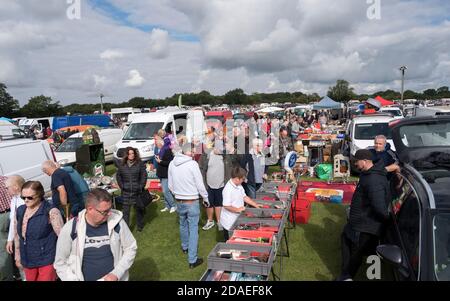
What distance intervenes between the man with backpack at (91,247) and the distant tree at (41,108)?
2553 inches

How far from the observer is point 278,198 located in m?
5.67

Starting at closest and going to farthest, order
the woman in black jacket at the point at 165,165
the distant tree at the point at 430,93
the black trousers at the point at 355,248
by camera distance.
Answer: the black trousers at the point at 355,248, the woman in black jacket at the point at 165,165, the distant tree at the point at 430,93

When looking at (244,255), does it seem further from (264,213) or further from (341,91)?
(341,91)

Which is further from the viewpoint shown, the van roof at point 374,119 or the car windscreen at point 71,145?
the car windscreen at point 71,145

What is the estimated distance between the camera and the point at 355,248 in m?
4.07

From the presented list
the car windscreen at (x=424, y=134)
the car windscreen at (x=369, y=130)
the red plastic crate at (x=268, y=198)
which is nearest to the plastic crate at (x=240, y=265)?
the red plastic crate at (x=268, y=198)

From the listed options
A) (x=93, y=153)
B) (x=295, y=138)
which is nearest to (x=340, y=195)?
(x=295, y=138)

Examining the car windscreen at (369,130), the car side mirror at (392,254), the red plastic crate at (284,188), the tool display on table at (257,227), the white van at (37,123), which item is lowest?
the tool display on table at (257,227)

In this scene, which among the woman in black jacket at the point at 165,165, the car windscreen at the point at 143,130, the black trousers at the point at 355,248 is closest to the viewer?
the black trousers at the point at 355,248

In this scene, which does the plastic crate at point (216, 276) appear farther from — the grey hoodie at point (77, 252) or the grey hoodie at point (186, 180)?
the grey hoodie at point (186, 180)

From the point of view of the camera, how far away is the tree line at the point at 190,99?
6544 centimetres

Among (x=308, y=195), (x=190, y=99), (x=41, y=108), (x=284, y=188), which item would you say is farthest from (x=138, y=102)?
(x=284, y=188)

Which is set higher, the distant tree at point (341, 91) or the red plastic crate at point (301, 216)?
the distant tree at point (341, 91)

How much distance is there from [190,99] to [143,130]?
69.0 m
